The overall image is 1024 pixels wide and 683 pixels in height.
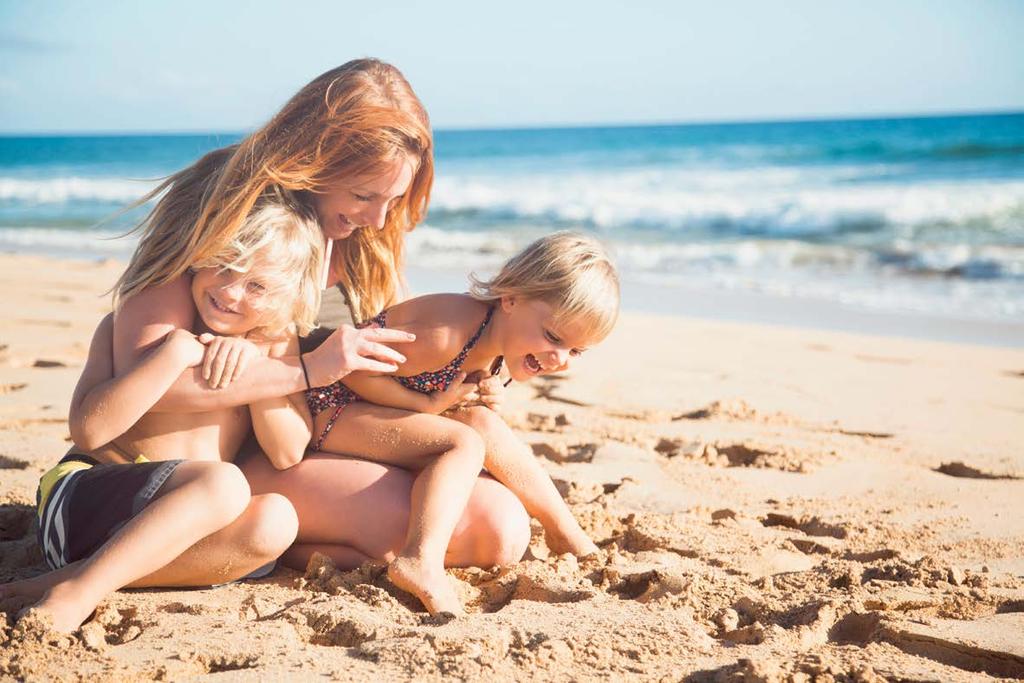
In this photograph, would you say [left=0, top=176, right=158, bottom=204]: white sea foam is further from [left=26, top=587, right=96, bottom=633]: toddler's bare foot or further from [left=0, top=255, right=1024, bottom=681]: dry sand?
[left=26, top=587, right=96, bottom=633]: toddler's bare foot

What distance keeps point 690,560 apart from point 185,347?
4.98 ft

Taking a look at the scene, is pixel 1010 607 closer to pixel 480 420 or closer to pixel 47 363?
pixel 480 420

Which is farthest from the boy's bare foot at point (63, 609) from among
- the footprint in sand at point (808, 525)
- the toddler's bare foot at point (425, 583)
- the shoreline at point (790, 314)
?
the shoreline at point (790, 314)

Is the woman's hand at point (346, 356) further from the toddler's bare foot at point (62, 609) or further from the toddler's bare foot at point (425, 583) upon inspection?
the toddler's bare foot at point (62, 609)

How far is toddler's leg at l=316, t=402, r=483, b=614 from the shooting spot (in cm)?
247

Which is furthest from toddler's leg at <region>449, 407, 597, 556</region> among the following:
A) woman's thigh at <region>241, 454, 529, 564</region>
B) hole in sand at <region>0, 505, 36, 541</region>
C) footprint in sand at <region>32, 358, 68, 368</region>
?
footprint in sand at <region>32, 358, 68, 368</region>

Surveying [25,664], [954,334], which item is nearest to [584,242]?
[25,664]

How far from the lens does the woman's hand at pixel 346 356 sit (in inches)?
103

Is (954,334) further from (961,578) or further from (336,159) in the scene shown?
(336,159)

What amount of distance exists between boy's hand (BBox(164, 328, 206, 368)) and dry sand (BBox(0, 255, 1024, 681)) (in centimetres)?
59

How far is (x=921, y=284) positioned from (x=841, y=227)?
435 centimetres

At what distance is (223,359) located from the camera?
252 centimetres

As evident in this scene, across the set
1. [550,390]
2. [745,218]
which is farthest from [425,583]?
[745,218]

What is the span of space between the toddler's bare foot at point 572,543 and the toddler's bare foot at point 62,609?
126cm
